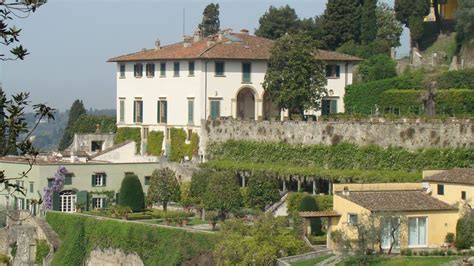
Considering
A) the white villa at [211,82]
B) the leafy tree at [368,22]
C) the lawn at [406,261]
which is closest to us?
the lawn at [406,261]

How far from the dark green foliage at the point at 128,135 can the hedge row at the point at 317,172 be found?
356 inches

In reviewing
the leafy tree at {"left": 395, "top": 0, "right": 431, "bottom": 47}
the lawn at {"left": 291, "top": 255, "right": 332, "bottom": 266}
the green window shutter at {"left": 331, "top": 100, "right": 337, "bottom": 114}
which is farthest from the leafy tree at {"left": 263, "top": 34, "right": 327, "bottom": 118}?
the lawn at {"left": 291, "top": 255, "right": 332, "bottom": 266}

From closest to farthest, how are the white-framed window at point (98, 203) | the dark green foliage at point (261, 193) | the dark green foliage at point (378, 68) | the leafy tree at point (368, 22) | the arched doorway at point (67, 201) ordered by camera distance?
the dark green foliage at point (261, 193)
the arched doorway at point (67, 201)
the white-framed window at point (98, 203)
the dark green foliage at point (378, 68)
the leafy tree at point (368, 22)

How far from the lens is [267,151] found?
66000 millimetres

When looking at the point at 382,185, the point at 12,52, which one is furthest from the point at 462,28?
the point at 12,52

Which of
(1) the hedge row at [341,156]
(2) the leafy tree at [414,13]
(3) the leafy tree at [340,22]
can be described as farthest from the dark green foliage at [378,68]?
(1) the hedge row at [341,156]

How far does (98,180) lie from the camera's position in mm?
69438

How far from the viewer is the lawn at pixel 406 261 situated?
4403 centimetres

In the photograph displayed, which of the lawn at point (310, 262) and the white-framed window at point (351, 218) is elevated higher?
the white-framed window at point (351, 218)

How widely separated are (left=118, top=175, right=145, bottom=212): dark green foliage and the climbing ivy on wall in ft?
25.9

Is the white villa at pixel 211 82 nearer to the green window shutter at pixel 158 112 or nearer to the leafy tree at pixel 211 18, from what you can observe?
the green window shutter at pixel 158 112

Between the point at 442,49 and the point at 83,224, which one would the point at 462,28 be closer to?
the point at 442,49

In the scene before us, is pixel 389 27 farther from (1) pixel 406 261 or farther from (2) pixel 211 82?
(1) pixel 406 261

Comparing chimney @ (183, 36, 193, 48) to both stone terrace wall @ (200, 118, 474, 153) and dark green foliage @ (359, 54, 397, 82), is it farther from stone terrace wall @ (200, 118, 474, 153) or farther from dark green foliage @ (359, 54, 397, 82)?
dark green foliage @ (359, 54, 397, 82)
